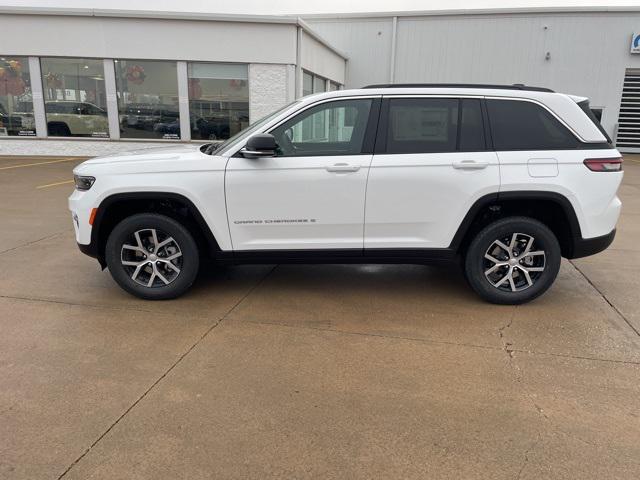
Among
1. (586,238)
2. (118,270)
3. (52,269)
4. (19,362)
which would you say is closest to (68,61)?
(52,269)

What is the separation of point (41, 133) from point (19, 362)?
15.8m

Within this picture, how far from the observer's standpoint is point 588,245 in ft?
14.6

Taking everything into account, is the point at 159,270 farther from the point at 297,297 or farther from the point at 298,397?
the point at 298,397

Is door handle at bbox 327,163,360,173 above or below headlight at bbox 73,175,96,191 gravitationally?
above

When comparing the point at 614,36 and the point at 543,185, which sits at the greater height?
the point at 614,36

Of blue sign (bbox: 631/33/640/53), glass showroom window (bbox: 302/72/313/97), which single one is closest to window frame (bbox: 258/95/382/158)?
glass showroom window (bbox: 302/72/313/97)

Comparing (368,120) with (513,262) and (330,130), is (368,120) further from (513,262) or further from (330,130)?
(513,262)

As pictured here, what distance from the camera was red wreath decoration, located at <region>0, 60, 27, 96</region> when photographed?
53.4 feet

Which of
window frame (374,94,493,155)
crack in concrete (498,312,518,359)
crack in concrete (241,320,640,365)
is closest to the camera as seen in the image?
crack in concrete (241,320,640,365)

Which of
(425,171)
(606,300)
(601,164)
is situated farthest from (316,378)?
(606,300)

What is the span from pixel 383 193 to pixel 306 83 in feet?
47.1

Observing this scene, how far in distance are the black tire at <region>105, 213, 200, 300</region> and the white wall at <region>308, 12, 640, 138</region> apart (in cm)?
2016

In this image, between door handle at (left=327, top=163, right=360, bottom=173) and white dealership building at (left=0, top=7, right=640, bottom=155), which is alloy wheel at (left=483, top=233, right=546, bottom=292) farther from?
white dealership building at (left=0, top=7, right=640, bottom=155)

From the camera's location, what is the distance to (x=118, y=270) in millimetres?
4555
